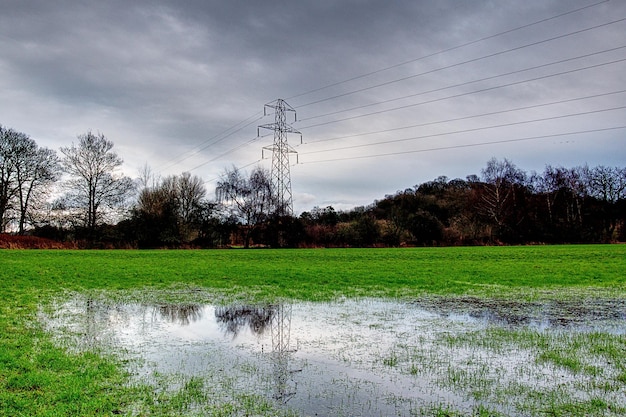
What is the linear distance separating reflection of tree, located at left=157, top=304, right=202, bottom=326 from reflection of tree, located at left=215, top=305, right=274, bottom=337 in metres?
0.55

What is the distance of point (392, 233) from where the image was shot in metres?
68.4

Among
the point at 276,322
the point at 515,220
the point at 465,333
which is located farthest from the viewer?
the point at 515,220

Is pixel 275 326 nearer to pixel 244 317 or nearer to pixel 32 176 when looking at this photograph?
pixel 244 317

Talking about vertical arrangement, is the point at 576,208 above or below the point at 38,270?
above

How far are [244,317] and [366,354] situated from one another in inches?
179

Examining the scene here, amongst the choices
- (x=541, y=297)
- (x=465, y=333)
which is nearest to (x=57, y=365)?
(x=465, y=333)

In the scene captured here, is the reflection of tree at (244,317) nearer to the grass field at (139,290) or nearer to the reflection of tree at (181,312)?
the reflection of tree at (181,312)

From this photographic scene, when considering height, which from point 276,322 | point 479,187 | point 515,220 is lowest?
point 276,322

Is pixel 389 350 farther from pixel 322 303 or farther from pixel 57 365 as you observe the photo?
pixel 322 303

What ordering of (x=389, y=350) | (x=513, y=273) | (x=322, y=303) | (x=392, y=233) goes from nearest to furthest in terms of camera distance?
(x=389, y=350)
(x=322, y=303)
(x=513, y=273)
(x=392, y=233)

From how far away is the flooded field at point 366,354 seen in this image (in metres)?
5.34

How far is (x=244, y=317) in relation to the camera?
37.6ft

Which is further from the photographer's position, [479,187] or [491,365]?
[479,187]

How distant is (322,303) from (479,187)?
77.0 meters
